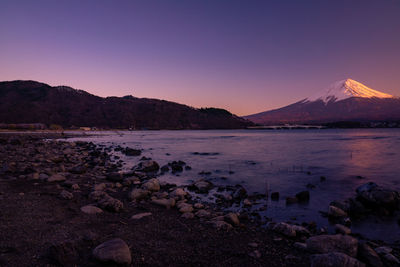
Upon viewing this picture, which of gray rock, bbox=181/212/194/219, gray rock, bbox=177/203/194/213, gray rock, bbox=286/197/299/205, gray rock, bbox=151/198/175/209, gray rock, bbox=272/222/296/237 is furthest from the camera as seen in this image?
gray rock, bbox=286/197/299/205

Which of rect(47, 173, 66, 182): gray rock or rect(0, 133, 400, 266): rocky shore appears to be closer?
rect(0, 133, 400, 266): rocky shore

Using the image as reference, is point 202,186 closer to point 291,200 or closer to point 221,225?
point 291,200

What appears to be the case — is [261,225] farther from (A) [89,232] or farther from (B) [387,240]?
(A) [89,232]

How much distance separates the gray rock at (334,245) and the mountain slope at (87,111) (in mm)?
142130

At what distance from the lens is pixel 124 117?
528ft

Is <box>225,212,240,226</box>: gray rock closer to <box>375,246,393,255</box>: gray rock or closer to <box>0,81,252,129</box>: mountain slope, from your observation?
<box>375,246,393,255</box>: gray rock

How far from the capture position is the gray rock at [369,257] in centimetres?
468

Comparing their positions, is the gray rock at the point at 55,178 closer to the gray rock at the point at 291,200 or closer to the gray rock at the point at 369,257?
the gray rock at the point at 291,200

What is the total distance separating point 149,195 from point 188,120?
171 m

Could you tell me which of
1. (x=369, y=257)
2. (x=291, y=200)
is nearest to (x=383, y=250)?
(x=369, y=257)

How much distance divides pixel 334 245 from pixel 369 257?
2.19 feet

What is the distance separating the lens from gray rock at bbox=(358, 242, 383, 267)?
4.68m

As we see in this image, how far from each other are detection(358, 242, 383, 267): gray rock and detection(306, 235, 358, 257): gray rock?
0.59ft

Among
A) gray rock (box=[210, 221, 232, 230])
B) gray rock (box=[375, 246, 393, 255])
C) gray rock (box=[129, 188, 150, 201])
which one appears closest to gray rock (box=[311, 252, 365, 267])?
gray rock (box=[375, 246, 393, 255])
